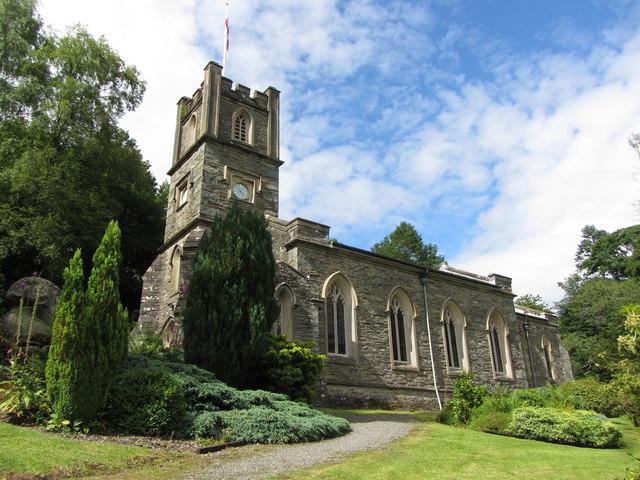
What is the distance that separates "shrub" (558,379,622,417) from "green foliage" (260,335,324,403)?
9.88 metres

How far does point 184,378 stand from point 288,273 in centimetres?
707

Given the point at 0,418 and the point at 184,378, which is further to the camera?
the point at 184,378

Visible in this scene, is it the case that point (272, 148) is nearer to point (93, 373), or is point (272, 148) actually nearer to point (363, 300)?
point (363, 300)

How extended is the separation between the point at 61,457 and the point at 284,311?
1037cm

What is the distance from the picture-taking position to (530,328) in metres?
27.8

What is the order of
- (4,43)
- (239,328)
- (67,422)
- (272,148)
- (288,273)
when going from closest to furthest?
(67,422) → (239,328) → (288,273) → (4,43) → (272,148)

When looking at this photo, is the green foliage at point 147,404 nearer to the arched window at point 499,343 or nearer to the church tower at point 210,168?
the church tower at point 210,168

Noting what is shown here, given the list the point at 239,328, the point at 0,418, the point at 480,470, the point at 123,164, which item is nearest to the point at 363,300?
the point at 239,328

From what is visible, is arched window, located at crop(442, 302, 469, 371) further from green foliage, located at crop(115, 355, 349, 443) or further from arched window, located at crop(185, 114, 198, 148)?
arched window, located at crop(185, 114, 198, 148)

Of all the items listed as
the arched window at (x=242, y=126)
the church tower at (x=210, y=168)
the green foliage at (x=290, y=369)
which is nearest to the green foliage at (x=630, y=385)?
the green foliage at (x=290, y=369)

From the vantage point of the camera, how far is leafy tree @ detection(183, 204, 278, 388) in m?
12.6

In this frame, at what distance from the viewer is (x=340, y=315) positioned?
1806 cm

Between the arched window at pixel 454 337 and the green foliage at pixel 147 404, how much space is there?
14855 millimetres

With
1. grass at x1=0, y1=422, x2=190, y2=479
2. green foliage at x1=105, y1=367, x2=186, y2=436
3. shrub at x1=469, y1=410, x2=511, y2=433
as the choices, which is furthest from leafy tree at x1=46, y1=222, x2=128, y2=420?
shrub at x1=469, y1=410, x2=511, y2=433
